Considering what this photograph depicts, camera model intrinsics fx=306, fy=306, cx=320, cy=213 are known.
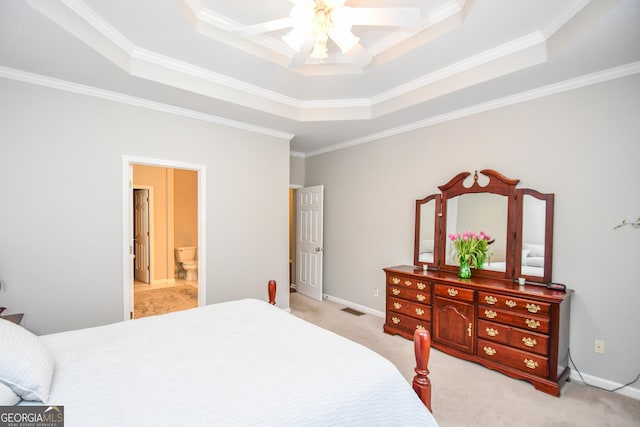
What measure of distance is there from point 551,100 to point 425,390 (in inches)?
112

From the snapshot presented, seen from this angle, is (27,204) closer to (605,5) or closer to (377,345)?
(377,345)

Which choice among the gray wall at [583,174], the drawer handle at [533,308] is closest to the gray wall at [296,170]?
the gray wall at [583,174]

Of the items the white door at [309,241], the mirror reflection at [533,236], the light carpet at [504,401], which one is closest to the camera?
the light carpet at [504,401]

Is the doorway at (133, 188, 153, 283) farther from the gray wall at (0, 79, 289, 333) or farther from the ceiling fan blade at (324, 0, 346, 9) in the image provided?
the ceiling fan blade at (324, 0, 346, 9)

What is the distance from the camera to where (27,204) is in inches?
103

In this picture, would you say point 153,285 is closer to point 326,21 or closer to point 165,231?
point 165,231

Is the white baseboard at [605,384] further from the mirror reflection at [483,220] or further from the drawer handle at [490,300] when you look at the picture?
the mirror reflection at [483,220]

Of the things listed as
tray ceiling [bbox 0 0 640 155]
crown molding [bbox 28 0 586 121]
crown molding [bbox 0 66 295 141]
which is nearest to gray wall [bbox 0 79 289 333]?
crown molding [bbox 0 66 295 141]

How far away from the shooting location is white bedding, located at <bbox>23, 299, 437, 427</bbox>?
1.14 metres

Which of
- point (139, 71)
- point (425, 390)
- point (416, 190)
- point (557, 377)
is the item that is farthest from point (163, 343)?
point (416, 190)

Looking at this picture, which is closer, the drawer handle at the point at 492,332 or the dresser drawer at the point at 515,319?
the dresser drawer at the point at 515,319

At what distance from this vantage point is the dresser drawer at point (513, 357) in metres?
2.47

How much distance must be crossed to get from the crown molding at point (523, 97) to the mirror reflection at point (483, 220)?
3.03 feet

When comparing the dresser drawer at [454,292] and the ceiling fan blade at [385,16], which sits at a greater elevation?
the ceiling fan blade at [385,16]
